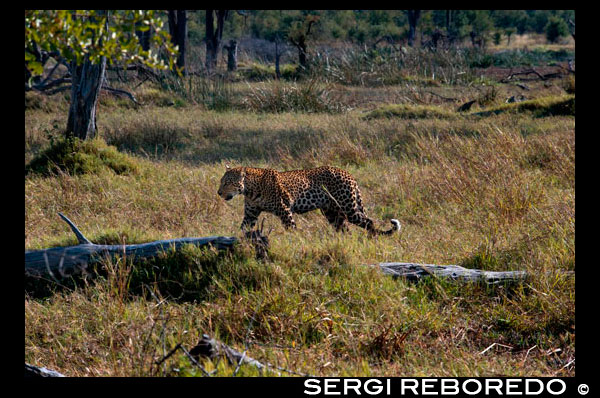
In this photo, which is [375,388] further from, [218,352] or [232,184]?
[232,184]

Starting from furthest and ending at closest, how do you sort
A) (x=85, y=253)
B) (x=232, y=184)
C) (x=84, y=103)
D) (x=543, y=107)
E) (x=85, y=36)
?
(x=543, y=107), (x=84, y=103), (x=232, y=184), (x=85, y=253), (x=85, y=36)

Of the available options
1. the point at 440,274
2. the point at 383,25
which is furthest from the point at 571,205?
the point at 383,25

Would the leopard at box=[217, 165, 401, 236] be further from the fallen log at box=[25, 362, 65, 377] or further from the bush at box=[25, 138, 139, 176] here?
the bush at box=[25, 138, 139, 176]

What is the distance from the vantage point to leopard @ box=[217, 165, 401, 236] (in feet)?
22.4

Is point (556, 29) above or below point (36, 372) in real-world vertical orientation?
above

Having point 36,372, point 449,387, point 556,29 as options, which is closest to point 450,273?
point 449,387

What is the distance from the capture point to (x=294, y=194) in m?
6.93

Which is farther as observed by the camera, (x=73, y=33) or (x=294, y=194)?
(x=294, y=194)

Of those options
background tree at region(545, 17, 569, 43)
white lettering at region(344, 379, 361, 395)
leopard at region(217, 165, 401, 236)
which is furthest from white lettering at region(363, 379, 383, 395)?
background tree at region(545, 17, 569, 43)

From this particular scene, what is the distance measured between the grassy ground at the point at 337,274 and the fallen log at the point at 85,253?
4.9 inches

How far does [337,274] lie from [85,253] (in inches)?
84.7

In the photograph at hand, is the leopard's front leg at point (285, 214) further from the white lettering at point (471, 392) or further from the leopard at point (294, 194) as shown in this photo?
the white lettering at point (471, 392)

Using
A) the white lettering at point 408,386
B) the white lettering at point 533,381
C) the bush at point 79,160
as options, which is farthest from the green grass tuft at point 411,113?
the white lettering at point 408,386

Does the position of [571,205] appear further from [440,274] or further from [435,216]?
[440,274]
